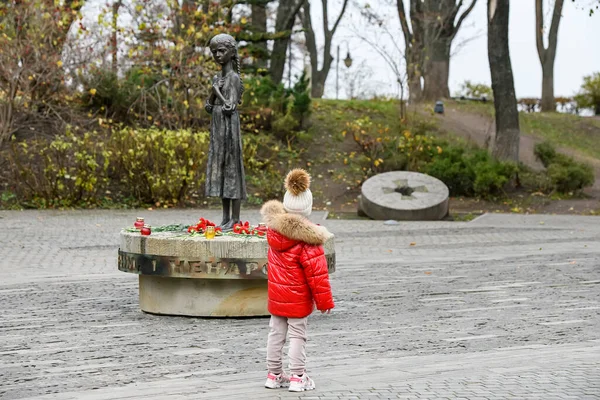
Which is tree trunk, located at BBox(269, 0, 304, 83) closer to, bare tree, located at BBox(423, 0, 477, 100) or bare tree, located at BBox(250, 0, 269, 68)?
bare tree, located at BBox(250, 0, 269, 68)

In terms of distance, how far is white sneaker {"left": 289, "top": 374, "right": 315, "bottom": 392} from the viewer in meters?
6.33

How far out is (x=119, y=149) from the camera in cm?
2248

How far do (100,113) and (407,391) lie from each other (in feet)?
70.3

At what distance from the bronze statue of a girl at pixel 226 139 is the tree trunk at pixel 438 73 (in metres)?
28.5

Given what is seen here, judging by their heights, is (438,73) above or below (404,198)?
above

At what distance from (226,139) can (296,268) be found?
12.7ft

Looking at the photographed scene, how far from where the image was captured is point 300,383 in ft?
20.8

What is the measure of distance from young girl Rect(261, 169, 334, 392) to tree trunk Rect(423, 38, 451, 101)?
3214 cm

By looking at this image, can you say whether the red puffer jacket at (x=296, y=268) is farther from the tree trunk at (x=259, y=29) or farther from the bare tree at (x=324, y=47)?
the bare tree at (x=324, y=47)

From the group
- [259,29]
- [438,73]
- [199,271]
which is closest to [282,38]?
[259,29]

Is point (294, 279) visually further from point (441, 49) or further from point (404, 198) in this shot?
point (441, 49)

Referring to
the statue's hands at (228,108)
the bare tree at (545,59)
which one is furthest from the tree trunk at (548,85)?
the statue's hands at (228,108)

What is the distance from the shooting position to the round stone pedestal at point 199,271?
361 inches

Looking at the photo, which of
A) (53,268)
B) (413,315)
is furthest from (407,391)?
(53,268)
